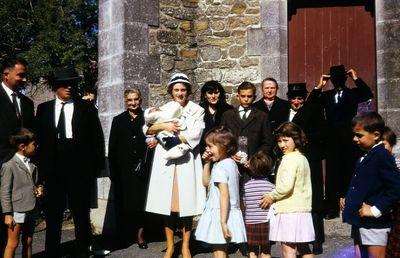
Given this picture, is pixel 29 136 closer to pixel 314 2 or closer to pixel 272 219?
pixel 272 219

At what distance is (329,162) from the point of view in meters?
6.27

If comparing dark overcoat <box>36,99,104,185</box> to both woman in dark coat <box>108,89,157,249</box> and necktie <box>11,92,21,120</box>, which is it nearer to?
necktie <box>11,92,21,120</box>

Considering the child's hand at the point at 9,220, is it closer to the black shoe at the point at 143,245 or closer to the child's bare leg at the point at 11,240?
the child's bare leg at the point at 11,240

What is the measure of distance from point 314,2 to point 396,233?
4.76 meters

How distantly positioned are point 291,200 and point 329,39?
12.3 ft

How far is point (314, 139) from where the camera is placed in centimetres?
579

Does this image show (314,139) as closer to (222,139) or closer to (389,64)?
(222,139)

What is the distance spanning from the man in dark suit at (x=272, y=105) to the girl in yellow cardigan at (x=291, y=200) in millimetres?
1414

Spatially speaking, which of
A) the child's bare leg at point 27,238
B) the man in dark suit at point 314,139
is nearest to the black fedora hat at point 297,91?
the man in dark suit at point 314,139

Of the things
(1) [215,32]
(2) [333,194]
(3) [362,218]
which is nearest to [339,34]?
(1) [215,32]

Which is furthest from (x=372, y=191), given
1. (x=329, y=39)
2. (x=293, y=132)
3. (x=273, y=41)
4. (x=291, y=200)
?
(x=329, y=39)

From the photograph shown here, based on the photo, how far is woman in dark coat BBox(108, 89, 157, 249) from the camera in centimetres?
616

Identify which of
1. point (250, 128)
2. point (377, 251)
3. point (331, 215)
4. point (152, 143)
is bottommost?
point (331, 215)

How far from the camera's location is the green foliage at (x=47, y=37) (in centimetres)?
1614
